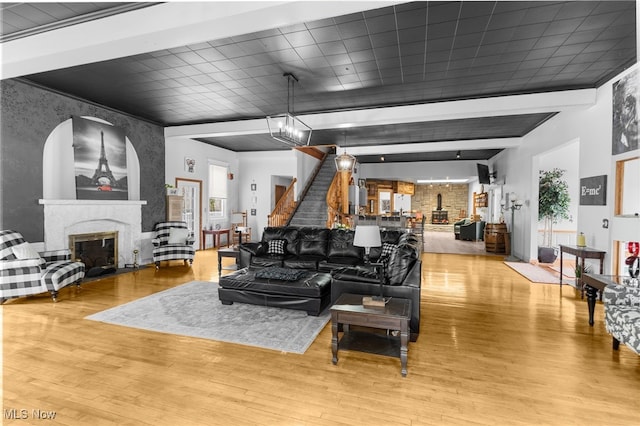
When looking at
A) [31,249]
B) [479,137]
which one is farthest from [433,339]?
[479,137]

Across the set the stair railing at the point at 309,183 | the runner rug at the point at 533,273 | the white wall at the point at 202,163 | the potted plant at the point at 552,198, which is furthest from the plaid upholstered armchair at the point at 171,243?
the potted plant at the point at 552,198

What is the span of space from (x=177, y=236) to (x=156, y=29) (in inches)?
210

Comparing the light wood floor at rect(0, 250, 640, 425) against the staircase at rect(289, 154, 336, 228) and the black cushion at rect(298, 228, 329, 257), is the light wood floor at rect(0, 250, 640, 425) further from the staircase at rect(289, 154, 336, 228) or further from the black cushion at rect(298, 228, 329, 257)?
the staircase at rect(289, 154, 336, 228)

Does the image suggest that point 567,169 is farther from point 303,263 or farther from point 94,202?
point 94,202

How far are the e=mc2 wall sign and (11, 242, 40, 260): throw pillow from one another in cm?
883

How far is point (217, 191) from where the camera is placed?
10867 millimetres

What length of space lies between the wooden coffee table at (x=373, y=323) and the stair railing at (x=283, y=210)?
21.1 feet

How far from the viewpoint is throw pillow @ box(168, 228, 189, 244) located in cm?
738

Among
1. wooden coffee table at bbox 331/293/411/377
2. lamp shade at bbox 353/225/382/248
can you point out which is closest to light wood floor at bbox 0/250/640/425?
wooden coffee table at bbox 331/293/411/377

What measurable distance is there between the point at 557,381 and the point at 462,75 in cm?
403

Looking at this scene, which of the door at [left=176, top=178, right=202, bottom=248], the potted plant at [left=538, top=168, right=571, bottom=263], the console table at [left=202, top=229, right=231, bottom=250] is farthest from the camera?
the console table at [left=202, top=229, right=231, bottom=250]

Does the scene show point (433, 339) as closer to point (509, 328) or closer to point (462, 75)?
point (509, 328)

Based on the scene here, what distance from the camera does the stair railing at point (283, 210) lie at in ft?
31.6

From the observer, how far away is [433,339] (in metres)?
3.52
